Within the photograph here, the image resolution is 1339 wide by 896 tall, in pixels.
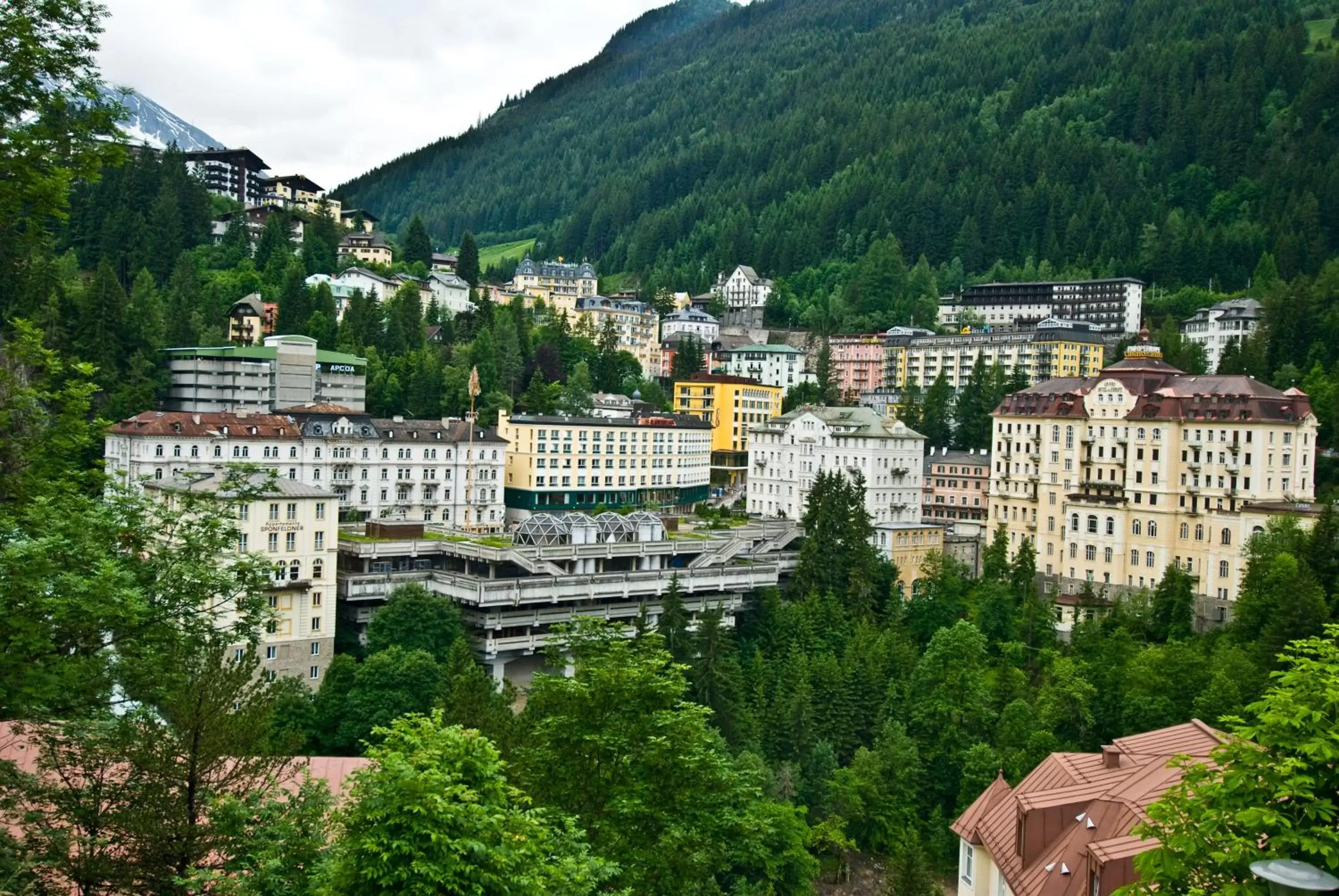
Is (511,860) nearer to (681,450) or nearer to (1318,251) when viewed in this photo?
(681,450)

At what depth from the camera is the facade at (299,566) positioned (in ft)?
181

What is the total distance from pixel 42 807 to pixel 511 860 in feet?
25.8

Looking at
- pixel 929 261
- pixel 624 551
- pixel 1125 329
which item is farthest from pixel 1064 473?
pixel 929 261

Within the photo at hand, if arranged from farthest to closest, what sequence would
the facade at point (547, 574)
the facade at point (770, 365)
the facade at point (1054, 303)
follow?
the facade at point (1054, 303) → the facade at point (770, 365) → the facade at point (547, 574)

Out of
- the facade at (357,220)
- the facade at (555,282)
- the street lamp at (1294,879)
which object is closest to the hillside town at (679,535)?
the street lamp at (1294,879)

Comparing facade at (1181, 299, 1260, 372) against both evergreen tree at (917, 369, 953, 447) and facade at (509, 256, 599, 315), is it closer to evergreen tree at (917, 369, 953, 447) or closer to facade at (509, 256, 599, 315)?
evergreen tree at (917, 369, 953, 447)

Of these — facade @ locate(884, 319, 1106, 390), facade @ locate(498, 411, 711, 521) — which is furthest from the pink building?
facade @ locate(498, 411, 711, 521)

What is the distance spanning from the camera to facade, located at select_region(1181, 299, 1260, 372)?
393 ft

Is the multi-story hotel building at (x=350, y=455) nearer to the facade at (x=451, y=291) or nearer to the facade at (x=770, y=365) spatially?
the facade at (x=451, y=291)

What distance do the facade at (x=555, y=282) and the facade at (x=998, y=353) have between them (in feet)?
143

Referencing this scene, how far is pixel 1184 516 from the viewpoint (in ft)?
239

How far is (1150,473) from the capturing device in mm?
74688

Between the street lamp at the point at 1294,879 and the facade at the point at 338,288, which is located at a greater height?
the facade at the point at 338,288

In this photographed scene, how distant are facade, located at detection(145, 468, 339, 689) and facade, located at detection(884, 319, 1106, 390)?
77.4 metres
